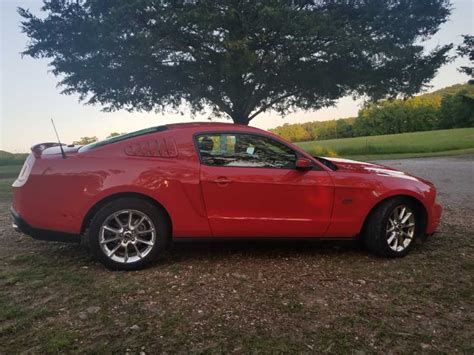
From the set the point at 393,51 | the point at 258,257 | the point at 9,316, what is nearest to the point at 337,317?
the point at 258,257

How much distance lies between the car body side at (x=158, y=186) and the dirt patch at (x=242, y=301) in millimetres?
435

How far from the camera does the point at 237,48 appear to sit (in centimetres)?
1324

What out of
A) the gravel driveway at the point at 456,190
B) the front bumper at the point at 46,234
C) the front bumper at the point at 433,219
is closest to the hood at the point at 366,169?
the front bumper at the point at 433,219

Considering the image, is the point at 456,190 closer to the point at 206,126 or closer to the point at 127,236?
the point at 206,126

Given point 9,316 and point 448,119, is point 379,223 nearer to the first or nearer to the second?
point 9,316

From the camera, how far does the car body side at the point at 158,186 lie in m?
3.96

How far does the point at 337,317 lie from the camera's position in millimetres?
3092

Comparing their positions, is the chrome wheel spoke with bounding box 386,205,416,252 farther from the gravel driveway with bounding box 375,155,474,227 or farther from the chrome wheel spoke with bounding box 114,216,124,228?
the chrome wheel spoke with bounding box 114,216,124,228

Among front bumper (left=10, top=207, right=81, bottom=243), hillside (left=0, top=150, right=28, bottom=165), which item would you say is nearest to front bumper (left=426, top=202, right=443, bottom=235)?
front bumper (left=10, top=207, right=81, bottom=243)

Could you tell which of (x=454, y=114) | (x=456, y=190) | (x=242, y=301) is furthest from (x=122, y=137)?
(x=454, y=114)

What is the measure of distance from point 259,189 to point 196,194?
0.65m

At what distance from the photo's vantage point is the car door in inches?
162

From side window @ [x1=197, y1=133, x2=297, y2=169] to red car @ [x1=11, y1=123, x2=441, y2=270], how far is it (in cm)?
1

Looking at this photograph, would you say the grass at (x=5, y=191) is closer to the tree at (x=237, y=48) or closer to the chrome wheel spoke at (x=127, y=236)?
the tree at (x=237, y=48)
